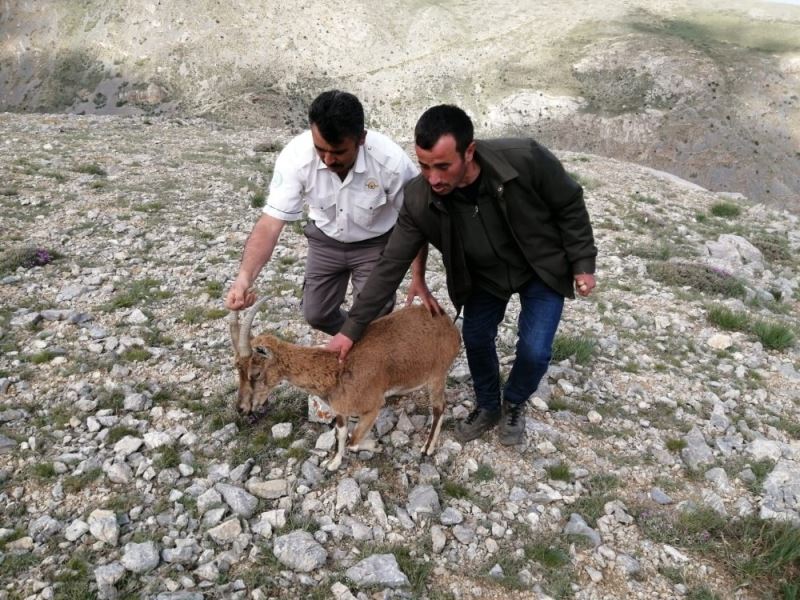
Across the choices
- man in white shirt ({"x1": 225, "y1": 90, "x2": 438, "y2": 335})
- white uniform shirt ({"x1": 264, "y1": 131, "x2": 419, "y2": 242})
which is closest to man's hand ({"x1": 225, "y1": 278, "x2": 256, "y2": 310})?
man in white shirt ({"x1": 225, "y1": 90, "x2": 438, "y2": 335})

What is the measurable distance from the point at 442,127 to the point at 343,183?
5.39 feet

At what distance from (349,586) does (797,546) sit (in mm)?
3794

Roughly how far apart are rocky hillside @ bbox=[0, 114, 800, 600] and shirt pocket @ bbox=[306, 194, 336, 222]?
7.26 feet

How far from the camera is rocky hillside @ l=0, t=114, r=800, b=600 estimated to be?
4.48 meters

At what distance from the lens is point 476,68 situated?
81062 millimetres

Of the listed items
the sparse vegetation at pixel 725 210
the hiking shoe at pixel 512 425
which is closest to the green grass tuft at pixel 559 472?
the hiking shoe at pixel 512 425

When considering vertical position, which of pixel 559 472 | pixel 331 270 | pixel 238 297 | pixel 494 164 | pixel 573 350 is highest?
pixel 494 164

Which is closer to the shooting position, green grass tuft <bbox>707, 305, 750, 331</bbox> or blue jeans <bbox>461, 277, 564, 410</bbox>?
blue jeans <bbox>461, 277, 564, 410</bbox>

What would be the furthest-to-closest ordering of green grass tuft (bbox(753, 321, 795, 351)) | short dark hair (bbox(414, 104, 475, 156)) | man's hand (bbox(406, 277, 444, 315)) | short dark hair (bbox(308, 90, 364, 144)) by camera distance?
green grass tuft (bbox(753, 321, 795, 351))
man's hand (bbox(406, 277, 444, 315))
short dark hair (bbox(308, 90, 364, 144))
short dark hair (bbox(414, 104, 475, 156))

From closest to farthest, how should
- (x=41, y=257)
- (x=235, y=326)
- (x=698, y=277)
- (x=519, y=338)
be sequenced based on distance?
(x=235, y=326)
(x=519, y=338)
(x=41, y=257)
(x=698, y=277)

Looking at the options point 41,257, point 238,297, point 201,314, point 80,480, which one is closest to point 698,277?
point 201,314

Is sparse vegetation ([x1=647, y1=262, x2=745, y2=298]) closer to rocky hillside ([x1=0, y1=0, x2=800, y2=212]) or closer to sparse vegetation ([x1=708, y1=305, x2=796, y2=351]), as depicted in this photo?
sparse vegetation ([x1=708, y1=305, x2=796, y2=351])

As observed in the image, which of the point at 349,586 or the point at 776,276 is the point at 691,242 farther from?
the point at 349,586

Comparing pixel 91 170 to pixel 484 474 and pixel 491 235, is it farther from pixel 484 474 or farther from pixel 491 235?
pixel 484 474
